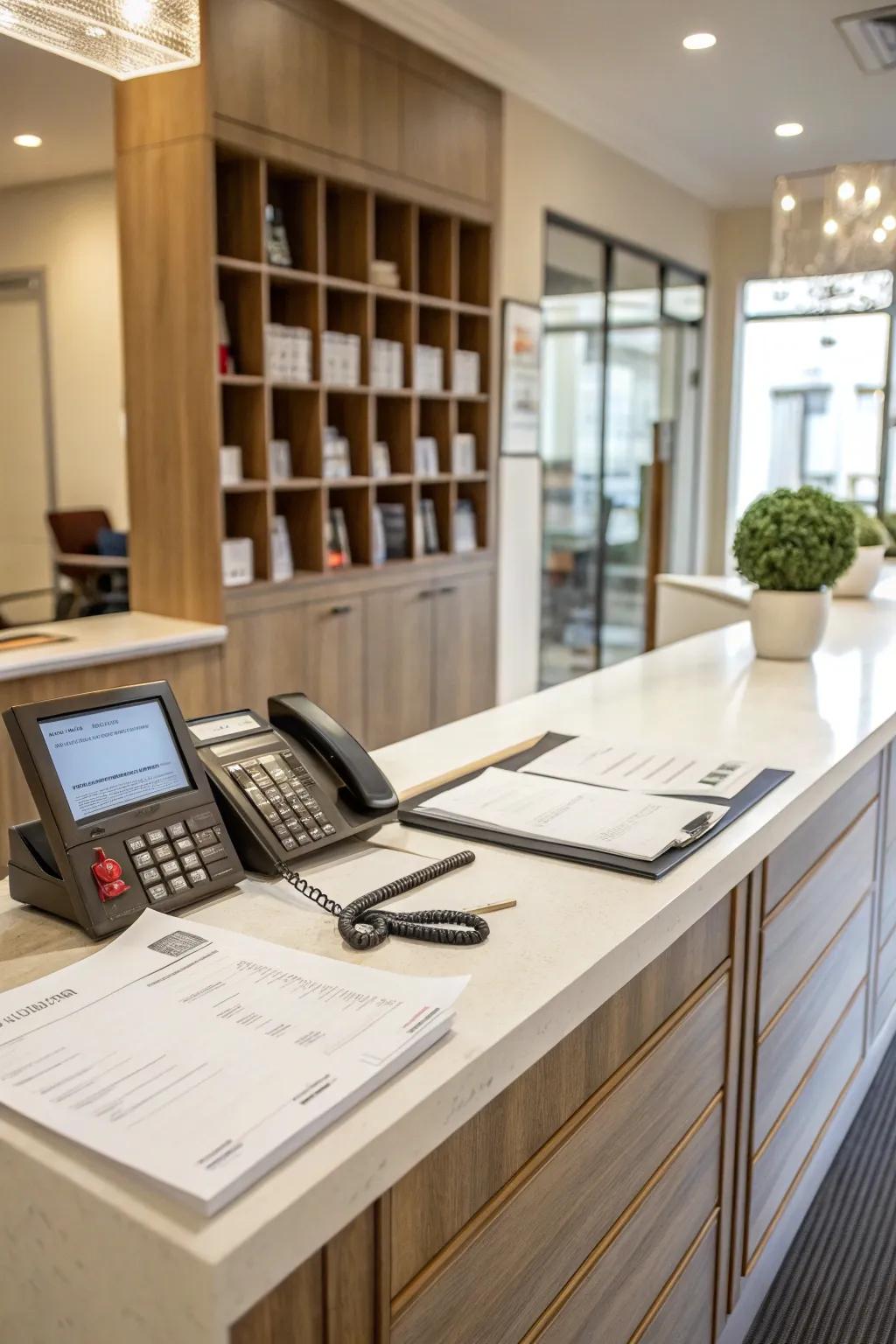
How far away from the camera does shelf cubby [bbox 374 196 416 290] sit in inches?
176

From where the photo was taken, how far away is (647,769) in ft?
5.53

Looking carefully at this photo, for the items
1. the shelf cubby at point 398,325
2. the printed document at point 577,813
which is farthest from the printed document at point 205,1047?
the shelf cubby at point 398,325

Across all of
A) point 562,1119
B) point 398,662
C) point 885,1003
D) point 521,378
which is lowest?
point 885,1003

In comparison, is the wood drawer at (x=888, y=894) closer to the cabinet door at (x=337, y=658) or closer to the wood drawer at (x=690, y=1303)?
the wood drawer at (x=690, y=1303)

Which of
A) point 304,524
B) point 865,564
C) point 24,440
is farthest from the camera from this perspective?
point 24,440

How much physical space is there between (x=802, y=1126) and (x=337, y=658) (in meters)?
2.65

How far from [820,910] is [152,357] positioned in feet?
9.04

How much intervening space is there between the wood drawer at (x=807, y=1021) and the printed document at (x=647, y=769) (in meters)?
0.40

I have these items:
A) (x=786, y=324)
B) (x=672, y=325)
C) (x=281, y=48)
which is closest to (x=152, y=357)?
(x=281, y=48)

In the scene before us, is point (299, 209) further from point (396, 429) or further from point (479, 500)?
point (479, 500)

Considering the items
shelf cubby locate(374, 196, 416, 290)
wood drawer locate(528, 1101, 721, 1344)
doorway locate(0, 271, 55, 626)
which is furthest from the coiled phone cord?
doorway locate(0, 271, 55, 626)

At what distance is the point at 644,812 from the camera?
1459 mm

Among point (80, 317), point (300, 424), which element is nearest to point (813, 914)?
point (300, 424)

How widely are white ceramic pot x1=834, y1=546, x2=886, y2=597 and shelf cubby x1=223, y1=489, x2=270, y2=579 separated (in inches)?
73.9
